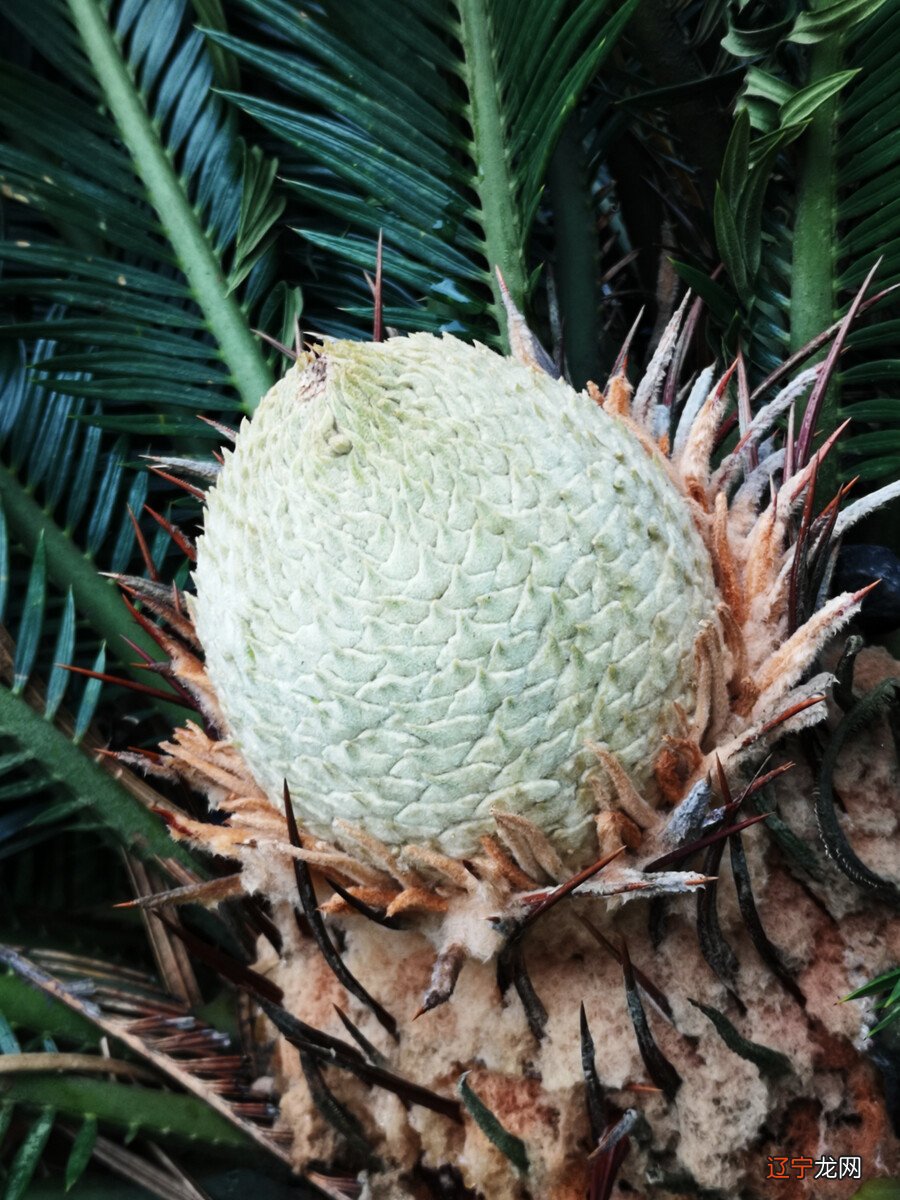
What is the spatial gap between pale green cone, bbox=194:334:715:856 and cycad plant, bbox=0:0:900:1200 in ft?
0.06

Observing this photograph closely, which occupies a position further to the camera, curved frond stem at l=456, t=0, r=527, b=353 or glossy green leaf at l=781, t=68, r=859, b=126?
curved frond stem at l=456, t=0, r=527, b=353

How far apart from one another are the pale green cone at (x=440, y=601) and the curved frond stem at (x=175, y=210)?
0.33 meters

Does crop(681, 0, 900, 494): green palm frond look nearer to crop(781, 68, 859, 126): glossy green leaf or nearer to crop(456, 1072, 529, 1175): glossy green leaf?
crop(781, 68, 859, 126): glossy green leaf

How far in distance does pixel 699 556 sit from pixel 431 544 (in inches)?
6.2

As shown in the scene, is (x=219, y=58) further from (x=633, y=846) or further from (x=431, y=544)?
(x=633, y=846)

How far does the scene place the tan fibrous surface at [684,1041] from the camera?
1.66 ft

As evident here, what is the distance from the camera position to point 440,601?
467mm

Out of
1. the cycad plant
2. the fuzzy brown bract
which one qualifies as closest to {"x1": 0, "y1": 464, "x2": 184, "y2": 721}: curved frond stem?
the cycad plant

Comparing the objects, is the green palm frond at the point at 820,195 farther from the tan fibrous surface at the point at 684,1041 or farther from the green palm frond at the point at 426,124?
the tan fibrous surface at the point at 684,1041

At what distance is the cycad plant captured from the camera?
517 millimetres

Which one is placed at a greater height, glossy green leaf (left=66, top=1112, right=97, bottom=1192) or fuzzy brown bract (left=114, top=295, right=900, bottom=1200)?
fuzzy brown bract (left=114, top=295, right=900, bottom=1200)

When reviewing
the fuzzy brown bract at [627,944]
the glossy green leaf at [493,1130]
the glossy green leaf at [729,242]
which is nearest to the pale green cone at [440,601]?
the fuzzy brown bract at [627,944]

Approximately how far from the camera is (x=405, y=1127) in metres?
0.55

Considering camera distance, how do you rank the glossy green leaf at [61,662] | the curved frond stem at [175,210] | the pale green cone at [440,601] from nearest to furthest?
the pale green cone at [440,601], the glossy green leaf at [61,662], the curved frond stem at [175,210]
